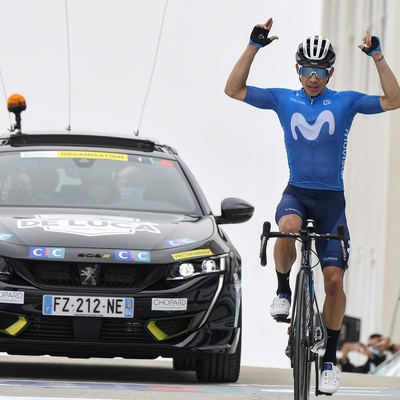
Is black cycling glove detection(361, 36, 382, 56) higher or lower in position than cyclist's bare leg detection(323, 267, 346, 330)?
higher

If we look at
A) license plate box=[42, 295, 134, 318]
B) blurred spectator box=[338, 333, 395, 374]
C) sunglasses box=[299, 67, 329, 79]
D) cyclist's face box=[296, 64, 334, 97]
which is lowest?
blurred spectator box=[338, 333, 395, 374]

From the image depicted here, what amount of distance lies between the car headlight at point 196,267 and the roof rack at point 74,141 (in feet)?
6.03

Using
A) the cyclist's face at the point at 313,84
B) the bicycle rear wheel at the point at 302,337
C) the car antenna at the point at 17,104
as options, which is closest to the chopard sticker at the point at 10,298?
the bicycle rear wheel at the point at 302,337

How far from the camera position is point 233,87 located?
29.6 ft

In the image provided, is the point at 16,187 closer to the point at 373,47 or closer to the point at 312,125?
the point at 312,125

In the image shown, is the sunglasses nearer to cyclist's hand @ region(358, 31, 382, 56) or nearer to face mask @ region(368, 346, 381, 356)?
cyclist's hand @ region(358, 31, 382, 56)

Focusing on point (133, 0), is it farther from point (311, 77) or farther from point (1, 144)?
point (311, 77)

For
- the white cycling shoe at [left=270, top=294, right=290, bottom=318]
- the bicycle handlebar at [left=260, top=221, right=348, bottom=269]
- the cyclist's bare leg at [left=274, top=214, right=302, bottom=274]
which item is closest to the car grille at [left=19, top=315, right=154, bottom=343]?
the white cycling shoe at [left=270, top=294, right=290, bottom=318]

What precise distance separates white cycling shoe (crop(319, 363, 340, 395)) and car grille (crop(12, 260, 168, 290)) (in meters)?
1.47

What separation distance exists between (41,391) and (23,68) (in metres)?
5.53

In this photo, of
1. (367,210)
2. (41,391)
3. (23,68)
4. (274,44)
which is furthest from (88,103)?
(367,210)

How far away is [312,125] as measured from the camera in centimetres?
894

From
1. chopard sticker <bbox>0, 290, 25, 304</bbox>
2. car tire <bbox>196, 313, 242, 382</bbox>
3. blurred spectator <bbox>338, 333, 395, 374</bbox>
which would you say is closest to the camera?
chopard sticker <bbox>0, 290, 25, 304</bbox>

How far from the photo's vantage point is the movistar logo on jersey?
8930 mm
